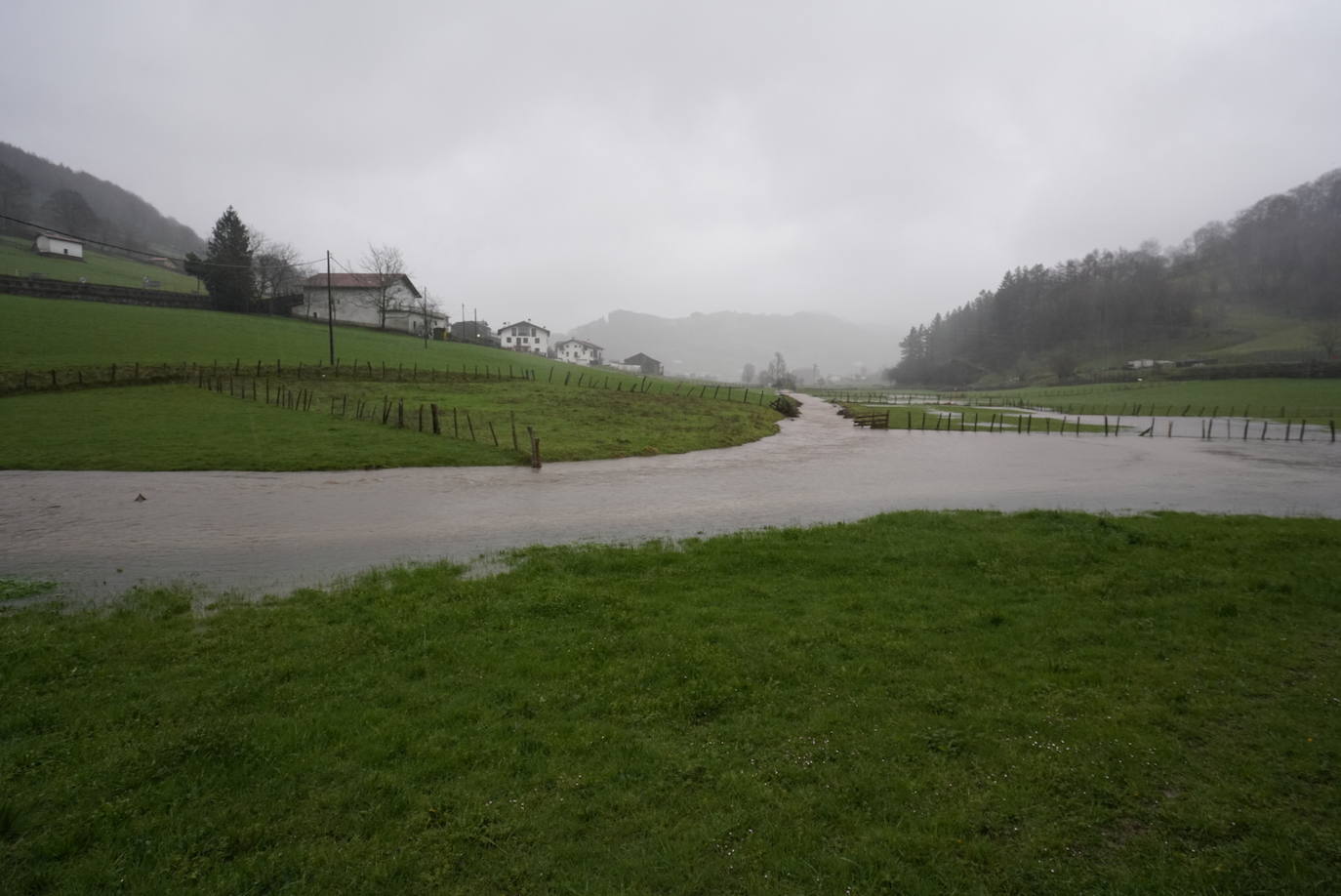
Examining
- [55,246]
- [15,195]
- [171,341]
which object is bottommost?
[171,341]

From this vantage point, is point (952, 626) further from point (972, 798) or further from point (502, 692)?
point (502, 692)

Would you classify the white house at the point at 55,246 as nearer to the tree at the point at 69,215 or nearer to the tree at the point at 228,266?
the tree at the point at 69,215

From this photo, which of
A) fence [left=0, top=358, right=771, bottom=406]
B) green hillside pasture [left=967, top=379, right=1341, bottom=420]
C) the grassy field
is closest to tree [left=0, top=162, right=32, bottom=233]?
fence [left=0, top=358, right=771, bottom=406]

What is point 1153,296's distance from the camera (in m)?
164

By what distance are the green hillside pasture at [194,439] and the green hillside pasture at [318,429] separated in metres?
0.05

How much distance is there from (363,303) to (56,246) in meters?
53.1

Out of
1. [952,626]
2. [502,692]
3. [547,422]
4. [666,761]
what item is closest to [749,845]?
[666,761]

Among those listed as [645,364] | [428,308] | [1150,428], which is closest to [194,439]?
[1150,428]

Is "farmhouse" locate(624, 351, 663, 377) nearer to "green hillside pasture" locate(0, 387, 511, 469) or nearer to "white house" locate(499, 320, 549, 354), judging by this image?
"white house" locate(499, 320, 549, 354)

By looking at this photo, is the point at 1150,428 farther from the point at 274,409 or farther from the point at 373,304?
the point at 373,304

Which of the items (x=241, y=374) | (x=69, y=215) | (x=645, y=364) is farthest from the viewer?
(x=645, y=364)

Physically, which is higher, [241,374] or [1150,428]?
[241,374]

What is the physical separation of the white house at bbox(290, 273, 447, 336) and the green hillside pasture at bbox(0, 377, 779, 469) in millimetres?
58176

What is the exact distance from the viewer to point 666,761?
634 cm
